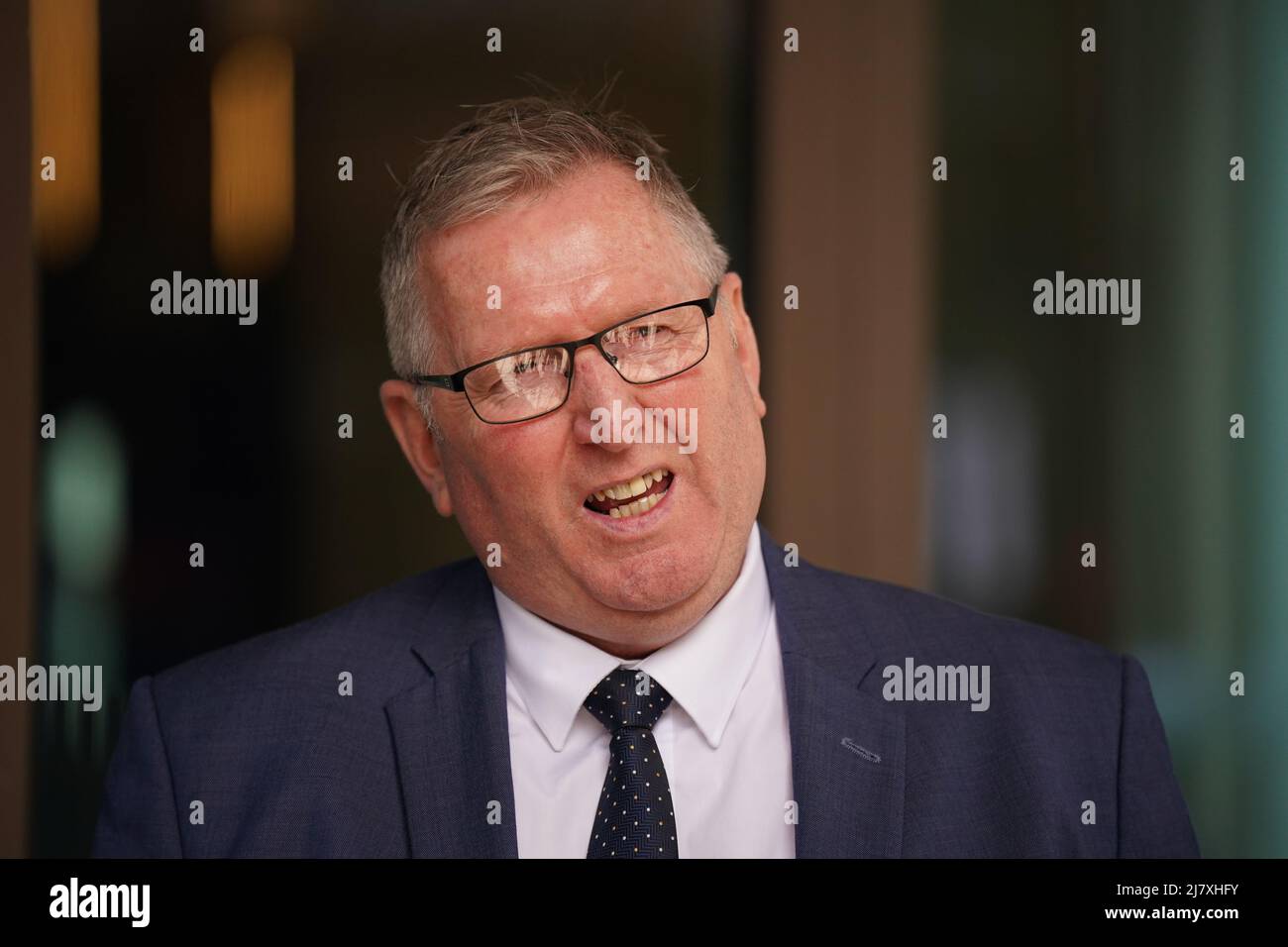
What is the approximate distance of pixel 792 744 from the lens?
6.11 feet

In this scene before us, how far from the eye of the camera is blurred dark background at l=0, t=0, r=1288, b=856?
2145 mm

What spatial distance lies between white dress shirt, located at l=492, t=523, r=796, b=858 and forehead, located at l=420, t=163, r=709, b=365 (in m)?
0.47

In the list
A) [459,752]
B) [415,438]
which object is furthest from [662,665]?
[415,438]

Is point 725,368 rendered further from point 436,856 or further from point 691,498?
point 436,856

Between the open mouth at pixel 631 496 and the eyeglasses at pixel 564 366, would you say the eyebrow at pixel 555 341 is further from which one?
the open mouth at pixel 631 496

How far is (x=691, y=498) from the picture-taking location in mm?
1869

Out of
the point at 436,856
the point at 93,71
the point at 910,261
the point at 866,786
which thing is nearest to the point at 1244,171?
the point at 910,261

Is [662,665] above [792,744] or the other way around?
above

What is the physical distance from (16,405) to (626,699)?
1210mm

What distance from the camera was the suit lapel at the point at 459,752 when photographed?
73.4 inches

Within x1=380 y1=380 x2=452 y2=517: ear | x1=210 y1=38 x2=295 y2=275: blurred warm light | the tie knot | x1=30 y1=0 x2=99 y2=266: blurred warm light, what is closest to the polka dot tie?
the tie knot

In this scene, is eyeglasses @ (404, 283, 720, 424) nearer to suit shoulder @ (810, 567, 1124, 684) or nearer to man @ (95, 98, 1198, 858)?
man @ (95, 98, 1198, 858)

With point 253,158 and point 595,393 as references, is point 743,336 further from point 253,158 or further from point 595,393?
point 253,158
